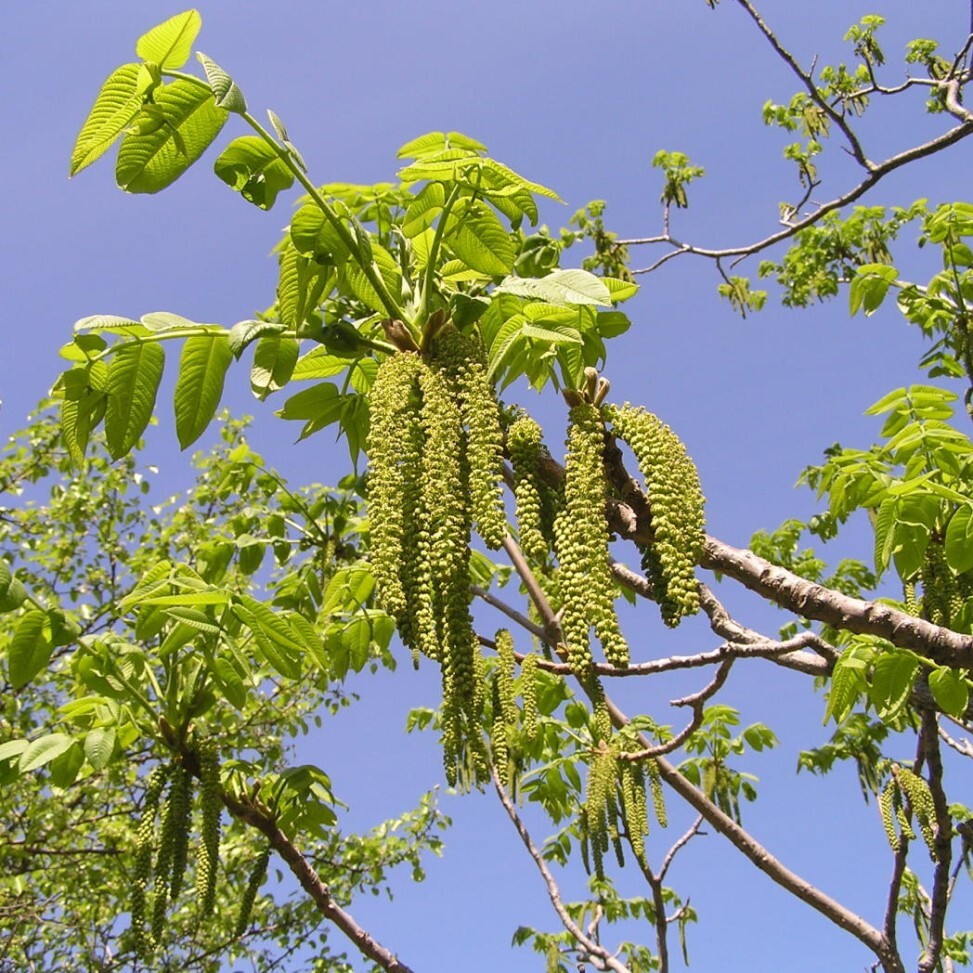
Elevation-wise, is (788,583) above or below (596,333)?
below

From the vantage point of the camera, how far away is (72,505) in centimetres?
1095

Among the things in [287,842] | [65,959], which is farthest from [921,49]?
[65,959]

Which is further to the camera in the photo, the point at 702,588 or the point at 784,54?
the point at 784,54

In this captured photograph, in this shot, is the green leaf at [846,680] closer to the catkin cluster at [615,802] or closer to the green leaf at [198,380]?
the catkin cluster at [615,802]

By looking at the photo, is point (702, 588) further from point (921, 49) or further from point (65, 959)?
point (65, 959)

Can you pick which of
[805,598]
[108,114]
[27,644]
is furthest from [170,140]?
[805,598]

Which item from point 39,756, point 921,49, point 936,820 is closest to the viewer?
point 39,756

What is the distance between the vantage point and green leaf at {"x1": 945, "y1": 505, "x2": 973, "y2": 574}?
3320 millimetres

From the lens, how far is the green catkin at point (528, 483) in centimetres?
234

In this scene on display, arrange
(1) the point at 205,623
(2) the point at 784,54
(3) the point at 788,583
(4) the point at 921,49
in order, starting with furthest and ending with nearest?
1. (4) the point at 921,49
2. (2) the point at 784,54
3. (1) the point at 205,623
4. (3) the point at 788,583

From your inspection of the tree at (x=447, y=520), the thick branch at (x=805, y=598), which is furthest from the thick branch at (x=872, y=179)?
the thick branch at (x=805, y=598)

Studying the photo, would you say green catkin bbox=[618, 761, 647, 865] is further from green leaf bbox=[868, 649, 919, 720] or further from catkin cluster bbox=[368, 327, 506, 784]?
catkin cluster bbox=[368, 327, 506, 784]

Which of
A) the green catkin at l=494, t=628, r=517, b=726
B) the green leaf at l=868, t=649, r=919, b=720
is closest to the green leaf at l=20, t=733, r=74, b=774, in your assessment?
the green catkin at l=494, t=628, r=517, b=726

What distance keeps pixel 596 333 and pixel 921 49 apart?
851 centimetres
